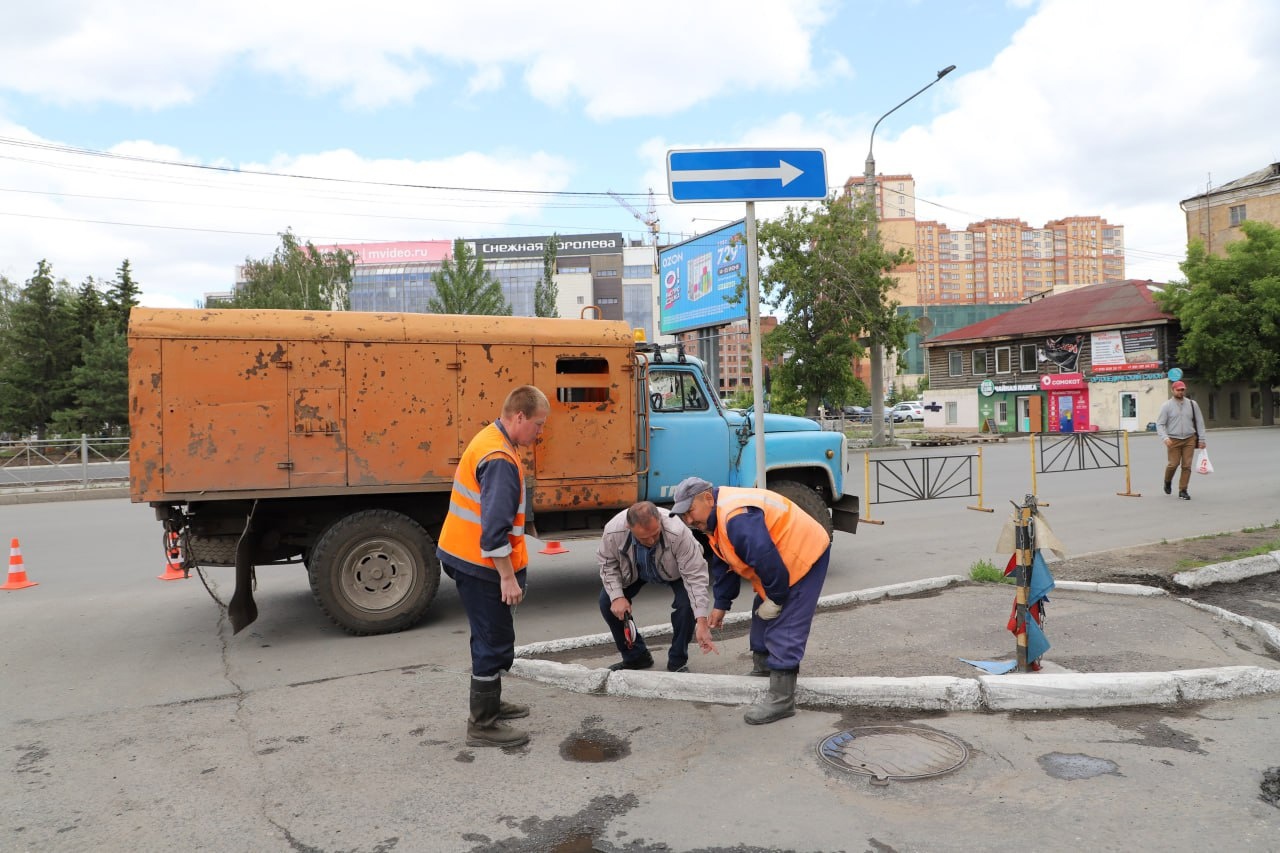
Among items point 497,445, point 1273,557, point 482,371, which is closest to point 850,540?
point 1273,557

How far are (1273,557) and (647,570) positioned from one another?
6200 millimetres

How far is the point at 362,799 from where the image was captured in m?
3.58

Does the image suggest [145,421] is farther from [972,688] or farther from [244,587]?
[972,688]

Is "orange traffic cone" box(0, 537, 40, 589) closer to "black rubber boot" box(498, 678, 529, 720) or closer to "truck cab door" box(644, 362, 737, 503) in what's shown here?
"truck cab door" box(644, 362, 737, 503)

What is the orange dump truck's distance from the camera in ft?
20.3

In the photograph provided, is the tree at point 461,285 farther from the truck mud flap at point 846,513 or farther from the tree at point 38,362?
the truck mud flap at point 846,513

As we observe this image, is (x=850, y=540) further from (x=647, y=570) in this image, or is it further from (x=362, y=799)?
(x=362, y=799)

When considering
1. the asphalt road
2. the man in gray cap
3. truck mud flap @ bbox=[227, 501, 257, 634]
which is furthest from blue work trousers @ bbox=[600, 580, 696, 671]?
truck mud flap @ bbox=[227, 501, 257, 634]

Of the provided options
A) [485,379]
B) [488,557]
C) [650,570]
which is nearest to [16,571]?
[485,379]

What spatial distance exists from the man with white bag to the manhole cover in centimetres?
1112

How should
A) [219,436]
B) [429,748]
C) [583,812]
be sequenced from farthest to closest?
[219,436] < [429,748] < [583,812]

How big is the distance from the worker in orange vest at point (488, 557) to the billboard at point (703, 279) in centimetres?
2340

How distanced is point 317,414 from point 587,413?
2.19 m

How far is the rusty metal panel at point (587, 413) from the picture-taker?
23.4 feet
